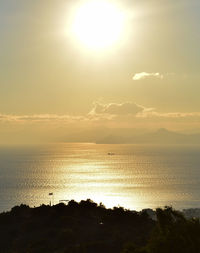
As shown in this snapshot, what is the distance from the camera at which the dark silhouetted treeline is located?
130ft

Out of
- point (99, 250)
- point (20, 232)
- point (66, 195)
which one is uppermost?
point (66, 195)

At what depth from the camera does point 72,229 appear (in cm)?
4669

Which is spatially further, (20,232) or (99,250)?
(20,232)

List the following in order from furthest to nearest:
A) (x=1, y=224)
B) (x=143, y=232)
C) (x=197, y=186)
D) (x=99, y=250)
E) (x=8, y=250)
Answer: (x=197, y=186) → (x=1, y=224) → (x=143, y=232) → (x=8, y=250) → (x=99, y=250)

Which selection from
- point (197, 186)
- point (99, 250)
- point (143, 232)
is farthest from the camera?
point (197, 186)

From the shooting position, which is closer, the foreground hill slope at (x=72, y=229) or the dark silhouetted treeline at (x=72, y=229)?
the dark silhouetted treeline at (x=72, y=229)

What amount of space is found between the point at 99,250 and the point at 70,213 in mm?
15204

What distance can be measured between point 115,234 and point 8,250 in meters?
11.2

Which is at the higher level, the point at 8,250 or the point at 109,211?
the point at 109,211

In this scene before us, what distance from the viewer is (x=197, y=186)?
634ft

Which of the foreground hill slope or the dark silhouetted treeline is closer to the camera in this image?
the dark silhouetted treeline

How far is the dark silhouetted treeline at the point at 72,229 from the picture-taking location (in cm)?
3975

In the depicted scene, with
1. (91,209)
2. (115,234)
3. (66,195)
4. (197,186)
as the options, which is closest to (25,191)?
(66,195)

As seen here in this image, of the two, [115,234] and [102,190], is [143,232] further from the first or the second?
[102,190]
